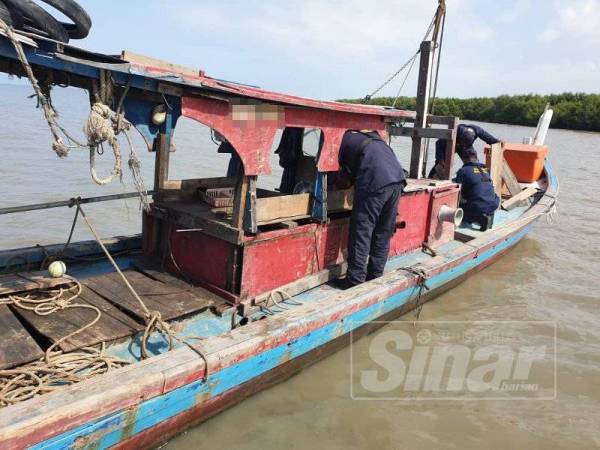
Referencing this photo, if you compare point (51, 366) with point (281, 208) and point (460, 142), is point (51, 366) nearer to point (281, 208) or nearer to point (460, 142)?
point (281, 208)

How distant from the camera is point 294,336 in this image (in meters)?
3.60

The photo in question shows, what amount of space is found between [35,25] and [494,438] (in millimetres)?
4077

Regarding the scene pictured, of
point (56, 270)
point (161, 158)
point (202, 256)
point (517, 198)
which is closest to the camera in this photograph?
point (56, 270)

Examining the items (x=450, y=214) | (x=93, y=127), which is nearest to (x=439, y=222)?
(x=450, y=214)

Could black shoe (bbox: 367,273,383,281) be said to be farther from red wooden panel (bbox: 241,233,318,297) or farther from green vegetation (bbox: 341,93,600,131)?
green vegetation (bbox: 341,93,600,131)

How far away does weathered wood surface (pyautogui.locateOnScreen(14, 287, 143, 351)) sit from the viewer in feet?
10.4

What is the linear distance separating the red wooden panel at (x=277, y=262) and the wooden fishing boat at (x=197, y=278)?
0.05ft

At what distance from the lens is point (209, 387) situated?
3.13m

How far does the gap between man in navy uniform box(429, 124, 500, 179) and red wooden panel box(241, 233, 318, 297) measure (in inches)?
116

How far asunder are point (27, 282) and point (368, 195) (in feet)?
9.27

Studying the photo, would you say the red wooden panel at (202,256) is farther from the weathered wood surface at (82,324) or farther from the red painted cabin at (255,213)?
the weathered wood surface at (82,324)

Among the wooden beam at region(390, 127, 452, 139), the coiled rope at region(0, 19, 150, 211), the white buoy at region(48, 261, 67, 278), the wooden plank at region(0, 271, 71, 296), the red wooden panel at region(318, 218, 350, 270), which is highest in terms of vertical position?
the wooden beam at region(390, 127, 452, 139)

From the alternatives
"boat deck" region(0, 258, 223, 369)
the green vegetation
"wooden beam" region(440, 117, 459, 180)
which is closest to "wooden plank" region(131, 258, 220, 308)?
"boat deck" region(0, 258, 223, 369)

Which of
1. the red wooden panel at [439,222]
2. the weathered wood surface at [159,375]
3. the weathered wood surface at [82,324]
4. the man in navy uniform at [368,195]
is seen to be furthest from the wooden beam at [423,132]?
the weathered wood surface at [82,324]
